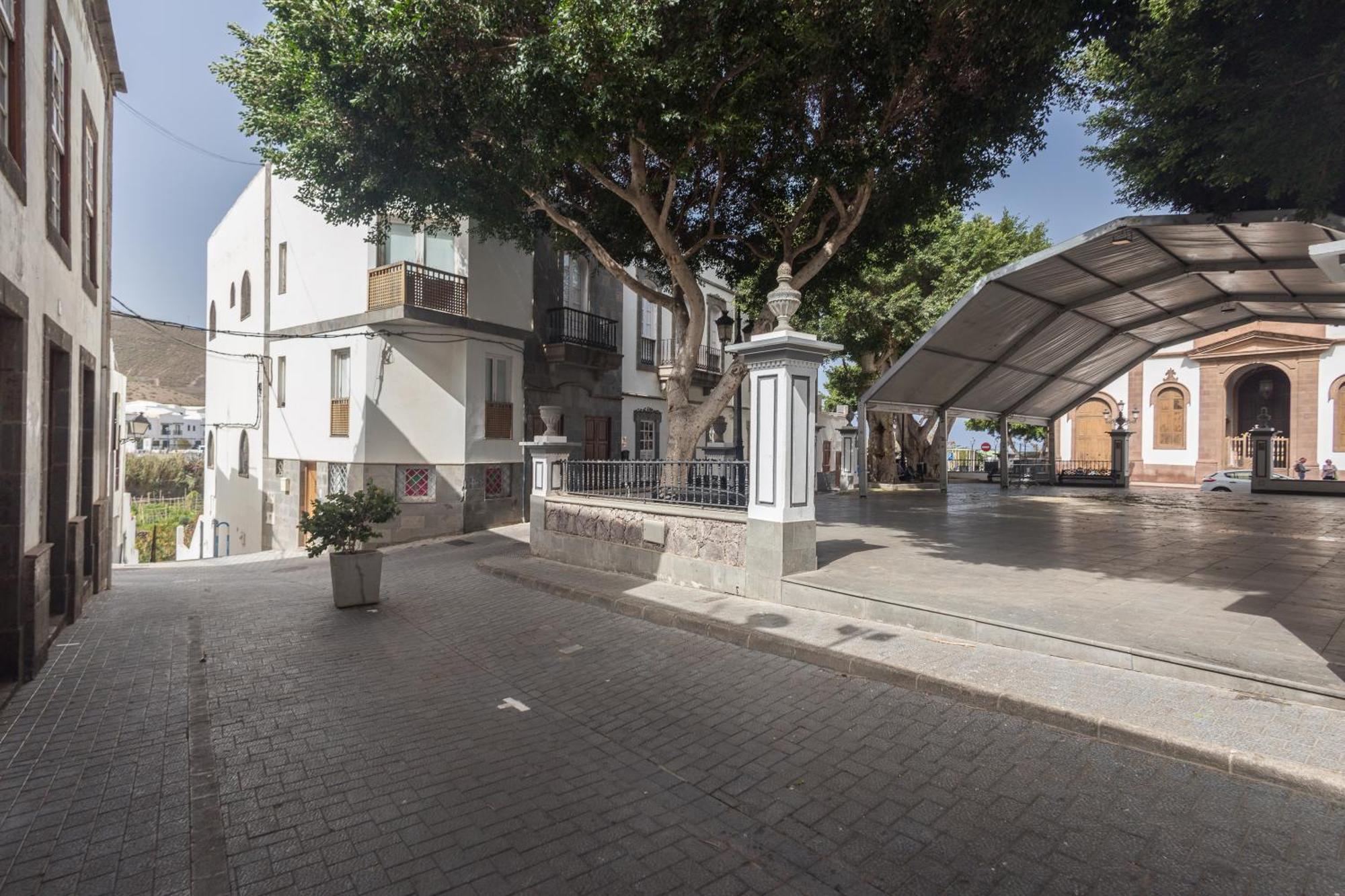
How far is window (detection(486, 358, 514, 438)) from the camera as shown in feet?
56.9

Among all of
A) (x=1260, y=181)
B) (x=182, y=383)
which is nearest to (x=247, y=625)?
(x=1260, y=181)

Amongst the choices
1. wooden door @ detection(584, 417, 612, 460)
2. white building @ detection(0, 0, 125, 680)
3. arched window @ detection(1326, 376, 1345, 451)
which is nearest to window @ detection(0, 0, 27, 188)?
white building @ detection(0, 0, 125, 680)

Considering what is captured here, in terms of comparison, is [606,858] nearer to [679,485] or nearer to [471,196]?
[679,485]

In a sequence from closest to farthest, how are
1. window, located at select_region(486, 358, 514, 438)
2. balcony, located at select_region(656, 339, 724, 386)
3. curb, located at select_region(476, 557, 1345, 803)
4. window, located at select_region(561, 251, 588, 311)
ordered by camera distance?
curb, located at select_region(476, 557, 1345, 803), window, located at select_region(486, 358, 514, 438), window, located at select_region(561, 251, 588, 311), balcony, located at select_region(656, 339, 724, 386)

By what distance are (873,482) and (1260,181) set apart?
16.9 meters

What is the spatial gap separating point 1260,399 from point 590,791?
121 ft

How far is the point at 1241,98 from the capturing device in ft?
24.6

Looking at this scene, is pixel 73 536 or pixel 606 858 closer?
pixel 606 858

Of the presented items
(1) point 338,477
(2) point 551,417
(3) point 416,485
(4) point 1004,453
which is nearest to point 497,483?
(3) point 416,485

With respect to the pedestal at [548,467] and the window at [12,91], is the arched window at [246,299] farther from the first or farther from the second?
the window at [12,91]

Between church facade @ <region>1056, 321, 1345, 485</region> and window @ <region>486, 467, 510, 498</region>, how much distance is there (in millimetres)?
22303

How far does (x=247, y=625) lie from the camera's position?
7480mm

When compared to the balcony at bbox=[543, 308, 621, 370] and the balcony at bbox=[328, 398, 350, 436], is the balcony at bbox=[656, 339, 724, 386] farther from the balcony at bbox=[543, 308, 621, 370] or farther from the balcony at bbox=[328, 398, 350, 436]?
the balcony at bbox=[328, 398, 350, 436]

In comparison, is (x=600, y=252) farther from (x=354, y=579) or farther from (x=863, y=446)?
(x=863, y=446)
